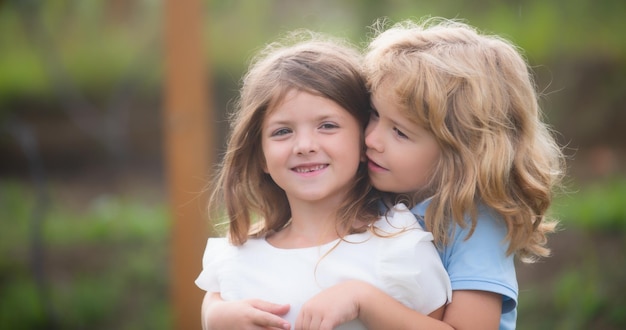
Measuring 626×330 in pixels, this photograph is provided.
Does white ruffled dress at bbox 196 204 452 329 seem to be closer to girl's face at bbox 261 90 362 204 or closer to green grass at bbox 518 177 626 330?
girl's face at bbox 261 90 362 204

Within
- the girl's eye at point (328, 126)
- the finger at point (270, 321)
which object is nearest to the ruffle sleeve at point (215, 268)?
the finger at point (270, 321)

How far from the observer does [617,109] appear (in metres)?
5.21

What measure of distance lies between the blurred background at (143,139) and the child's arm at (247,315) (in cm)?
223

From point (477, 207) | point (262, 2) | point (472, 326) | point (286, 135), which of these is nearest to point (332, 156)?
point (286, 135)

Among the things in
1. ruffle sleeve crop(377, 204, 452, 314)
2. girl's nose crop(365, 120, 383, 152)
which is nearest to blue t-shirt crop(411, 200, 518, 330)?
ruffle sleeve crop(377, 204, 452, 314)

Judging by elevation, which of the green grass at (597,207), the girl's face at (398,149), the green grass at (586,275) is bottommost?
the green grass at (586,275)

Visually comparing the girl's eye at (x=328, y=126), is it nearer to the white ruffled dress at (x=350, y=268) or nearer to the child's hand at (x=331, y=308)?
the white ruffled dress at (x=350, y=268)

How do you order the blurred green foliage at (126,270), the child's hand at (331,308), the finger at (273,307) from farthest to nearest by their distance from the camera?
the blurred green foliage at (126,270) < the finger at (273,307) < the child's hand at (331,308)

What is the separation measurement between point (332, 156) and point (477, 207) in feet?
1.39

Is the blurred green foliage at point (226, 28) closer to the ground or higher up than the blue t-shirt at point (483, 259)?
closer to the ground

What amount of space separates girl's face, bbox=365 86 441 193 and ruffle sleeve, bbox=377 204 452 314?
17 cm

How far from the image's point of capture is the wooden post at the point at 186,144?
4363 millimetres

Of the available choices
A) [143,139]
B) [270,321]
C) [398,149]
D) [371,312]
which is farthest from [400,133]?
[143,139]

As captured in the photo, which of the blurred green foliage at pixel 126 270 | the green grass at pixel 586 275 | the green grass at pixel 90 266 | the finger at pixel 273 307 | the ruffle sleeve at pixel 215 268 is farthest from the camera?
the green grass at pixel 90 266
